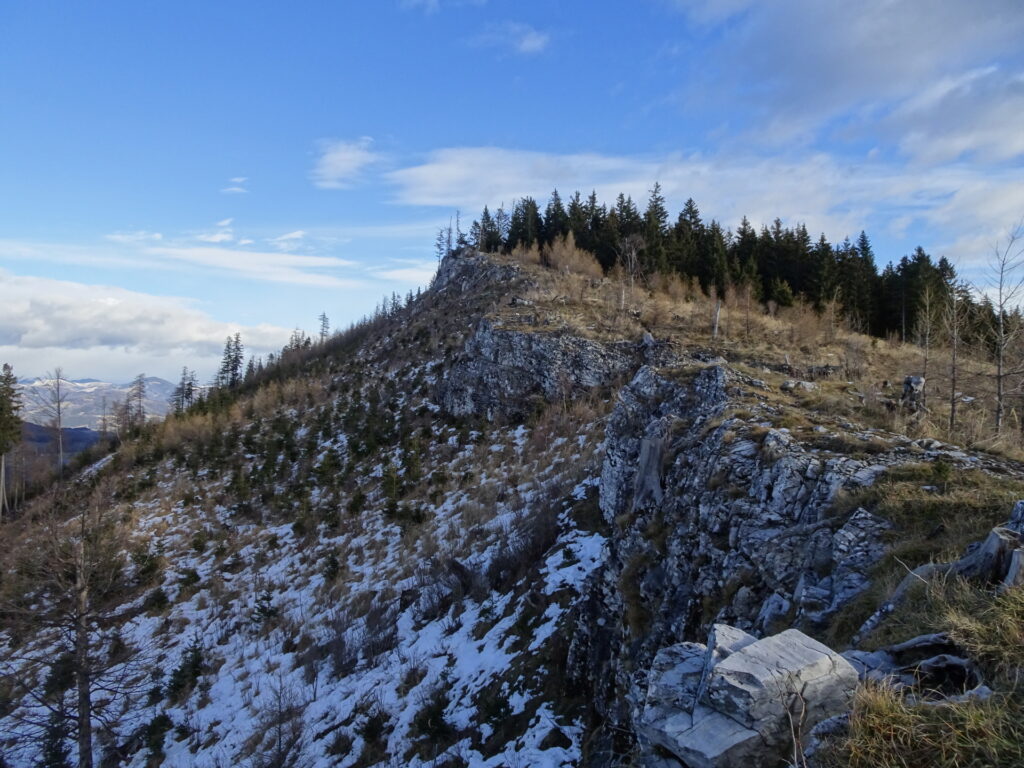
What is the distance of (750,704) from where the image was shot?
2.66 meters

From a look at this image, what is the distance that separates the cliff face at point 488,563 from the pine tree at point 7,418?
13383 mm

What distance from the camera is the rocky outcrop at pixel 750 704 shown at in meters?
2.63

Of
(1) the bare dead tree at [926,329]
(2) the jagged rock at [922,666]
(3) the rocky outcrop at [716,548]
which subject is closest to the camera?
(2) the jagged rock at [922,666]

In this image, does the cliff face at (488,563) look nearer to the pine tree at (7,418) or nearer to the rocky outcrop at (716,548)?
the rocky outcrop at (716,548)

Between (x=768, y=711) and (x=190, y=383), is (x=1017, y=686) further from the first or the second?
(x=190, y=383)

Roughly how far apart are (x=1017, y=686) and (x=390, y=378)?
30.3 m

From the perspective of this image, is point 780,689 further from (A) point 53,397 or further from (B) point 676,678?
(A) point 53,397

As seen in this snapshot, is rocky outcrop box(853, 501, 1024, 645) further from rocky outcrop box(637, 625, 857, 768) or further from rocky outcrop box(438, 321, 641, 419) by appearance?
rocky outcrop box(438, 321, 641, 419)

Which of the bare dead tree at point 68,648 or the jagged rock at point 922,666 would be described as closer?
the jagged rock at point 922,666

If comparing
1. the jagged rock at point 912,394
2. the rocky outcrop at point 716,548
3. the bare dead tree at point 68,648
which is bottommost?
the bare dead tree at point 68,648

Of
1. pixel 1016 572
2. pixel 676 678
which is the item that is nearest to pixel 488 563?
pixel 676 678

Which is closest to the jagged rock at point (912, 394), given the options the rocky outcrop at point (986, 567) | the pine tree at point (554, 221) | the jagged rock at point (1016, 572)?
the rocky outcrop at point (986, 567)

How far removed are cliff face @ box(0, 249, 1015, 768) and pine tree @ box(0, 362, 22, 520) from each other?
1338 cm

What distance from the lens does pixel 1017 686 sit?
2.52 metres
